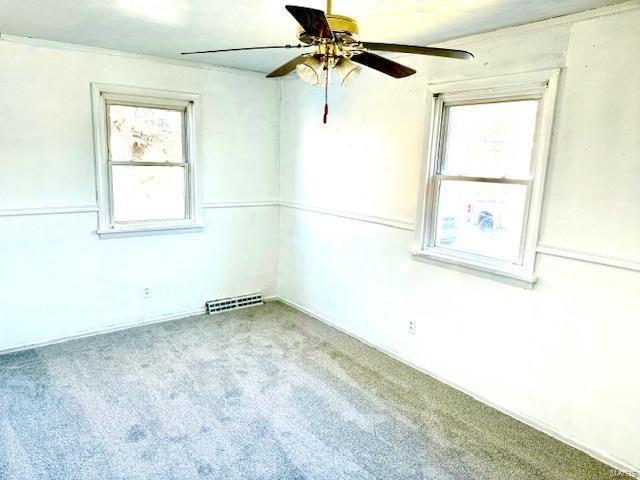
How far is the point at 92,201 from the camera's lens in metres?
3.69

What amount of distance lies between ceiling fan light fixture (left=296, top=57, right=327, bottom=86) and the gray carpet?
199 centimetres

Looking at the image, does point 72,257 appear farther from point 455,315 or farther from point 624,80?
point 624,80

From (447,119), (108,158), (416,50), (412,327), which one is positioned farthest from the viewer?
(108,158)

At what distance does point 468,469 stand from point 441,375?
3.18 feet

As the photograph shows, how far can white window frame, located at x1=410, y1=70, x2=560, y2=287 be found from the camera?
2508mm

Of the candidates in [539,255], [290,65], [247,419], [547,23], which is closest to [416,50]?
[290,65]

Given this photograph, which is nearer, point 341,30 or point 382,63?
point 341,30

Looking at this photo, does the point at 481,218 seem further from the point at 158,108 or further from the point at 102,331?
the point at 102,331

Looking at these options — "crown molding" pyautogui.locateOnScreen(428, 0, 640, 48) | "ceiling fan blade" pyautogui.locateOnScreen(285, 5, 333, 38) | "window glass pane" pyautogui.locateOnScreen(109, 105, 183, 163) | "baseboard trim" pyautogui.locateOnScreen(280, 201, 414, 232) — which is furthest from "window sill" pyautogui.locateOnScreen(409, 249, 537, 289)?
"window glass pane" pyautogui.locateOnScreen(109, 105, 183, 163)

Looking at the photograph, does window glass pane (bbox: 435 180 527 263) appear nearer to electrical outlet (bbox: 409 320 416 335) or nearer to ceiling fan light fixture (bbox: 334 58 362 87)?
electrical outlet (bbox: 409 320 416 335)

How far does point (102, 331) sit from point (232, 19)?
2.93 m

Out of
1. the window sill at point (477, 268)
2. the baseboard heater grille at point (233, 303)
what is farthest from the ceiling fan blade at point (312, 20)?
the baseboard heater grille at point (233, 303)

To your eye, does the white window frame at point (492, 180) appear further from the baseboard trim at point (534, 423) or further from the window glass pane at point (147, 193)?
the window glass pane at point (147, 193)

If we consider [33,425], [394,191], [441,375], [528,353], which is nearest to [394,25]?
[394,191]
